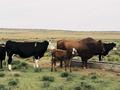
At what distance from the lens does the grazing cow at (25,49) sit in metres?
29.2

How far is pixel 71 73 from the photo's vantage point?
86.6 ft

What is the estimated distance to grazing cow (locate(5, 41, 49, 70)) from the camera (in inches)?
1150

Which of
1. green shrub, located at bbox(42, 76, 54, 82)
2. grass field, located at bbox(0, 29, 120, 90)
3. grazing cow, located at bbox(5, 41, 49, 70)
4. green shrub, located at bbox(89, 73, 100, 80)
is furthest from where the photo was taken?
grazing cow, located at bbox(5, 41, 49, 70)

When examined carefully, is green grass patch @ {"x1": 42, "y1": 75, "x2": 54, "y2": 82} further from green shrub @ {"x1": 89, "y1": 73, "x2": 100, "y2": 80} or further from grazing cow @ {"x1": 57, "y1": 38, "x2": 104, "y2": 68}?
grazing cow @ {"x1": 57, "y1": 38, "x2": 104, "y2": 68}

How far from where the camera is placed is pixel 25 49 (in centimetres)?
2991

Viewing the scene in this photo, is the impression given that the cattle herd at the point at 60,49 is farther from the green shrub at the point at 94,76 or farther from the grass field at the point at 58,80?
the green shrub at the point at 94,76

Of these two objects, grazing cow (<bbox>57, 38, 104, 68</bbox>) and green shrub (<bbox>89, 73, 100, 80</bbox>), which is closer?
green shrub (<bbox>89, 73, 100, 80</bbox>)

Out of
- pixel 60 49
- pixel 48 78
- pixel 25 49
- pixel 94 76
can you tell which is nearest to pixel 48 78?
pixel 48 78

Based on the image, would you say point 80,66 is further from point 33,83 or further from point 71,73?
point 33,83

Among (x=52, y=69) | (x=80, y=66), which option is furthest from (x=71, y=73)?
(x=80, y=66)

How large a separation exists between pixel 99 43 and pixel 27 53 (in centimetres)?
518

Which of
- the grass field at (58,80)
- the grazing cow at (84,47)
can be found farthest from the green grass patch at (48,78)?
the grazing cow at (84,47)

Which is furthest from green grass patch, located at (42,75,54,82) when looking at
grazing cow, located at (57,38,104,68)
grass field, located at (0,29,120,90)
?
grazing cow, located at (57,38,104,68)

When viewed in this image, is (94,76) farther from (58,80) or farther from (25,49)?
(25,49)
